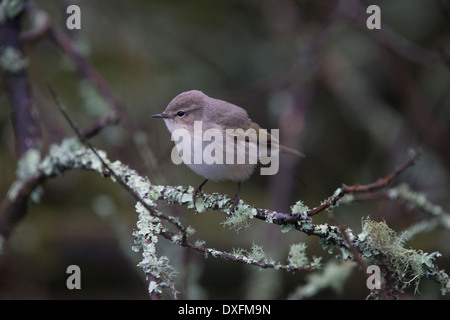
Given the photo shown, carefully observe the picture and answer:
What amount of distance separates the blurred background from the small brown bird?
0.98 meters

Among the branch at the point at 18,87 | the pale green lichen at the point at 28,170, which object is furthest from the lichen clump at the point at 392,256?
the branch at the point at 18,87

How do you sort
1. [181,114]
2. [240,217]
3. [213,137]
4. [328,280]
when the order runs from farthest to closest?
[181,114], [213,137], [240,217], [328,280]

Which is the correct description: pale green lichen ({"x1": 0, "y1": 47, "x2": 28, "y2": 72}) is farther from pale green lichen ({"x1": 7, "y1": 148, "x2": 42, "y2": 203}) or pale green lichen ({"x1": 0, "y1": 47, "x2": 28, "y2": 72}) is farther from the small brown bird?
the small brown bird

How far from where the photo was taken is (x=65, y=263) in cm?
448

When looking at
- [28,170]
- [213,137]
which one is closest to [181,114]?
[213,137]

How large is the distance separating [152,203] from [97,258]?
2597mm

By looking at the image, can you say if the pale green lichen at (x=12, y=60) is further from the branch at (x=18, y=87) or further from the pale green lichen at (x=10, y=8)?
the pale green lichen at (x=10, y=8)

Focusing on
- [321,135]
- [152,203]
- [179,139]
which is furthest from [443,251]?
[152,203]

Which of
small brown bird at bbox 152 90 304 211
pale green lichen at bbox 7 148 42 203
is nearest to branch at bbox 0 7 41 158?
pale green lichen at bbox 7 148 42 203

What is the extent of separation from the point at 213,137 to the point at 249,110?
110 inches

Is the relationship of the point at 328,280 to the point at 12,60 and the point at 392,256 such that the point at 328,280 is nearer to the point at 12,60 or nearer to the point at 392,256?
the point at 392,256

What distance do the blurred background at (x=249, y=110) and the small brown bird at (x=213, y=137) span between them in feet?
3.23

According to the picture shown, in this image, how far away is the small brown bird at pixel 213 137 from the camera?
2748 millimetres

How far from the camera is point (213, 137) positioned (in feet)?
9.41
